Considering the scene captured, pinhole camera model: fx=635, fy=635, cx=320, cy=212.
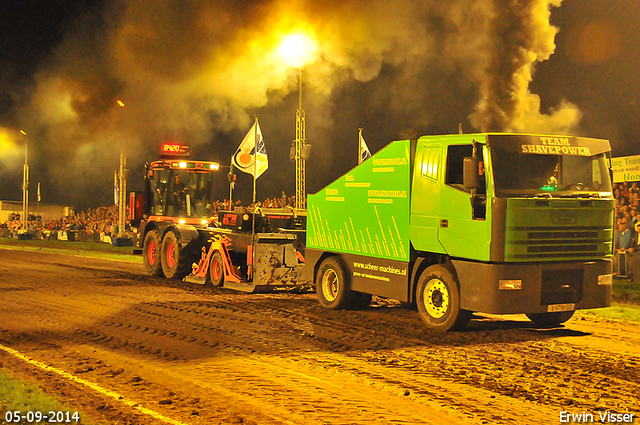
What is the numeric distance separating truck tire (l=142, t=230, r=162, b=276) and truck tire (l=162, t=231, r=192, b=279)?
360 mm

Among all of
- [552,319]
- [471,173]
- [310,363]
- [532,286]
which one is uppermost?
[471,173]

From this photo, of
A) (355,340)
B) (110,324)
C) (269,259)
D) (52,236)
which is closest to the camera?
(355,340)

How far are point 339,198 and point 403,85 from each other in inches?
900

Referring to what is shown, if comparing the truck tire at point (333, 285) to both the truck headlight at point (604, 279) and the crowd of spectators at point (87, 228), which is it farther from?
the crowd of spectators at point (87, 228)

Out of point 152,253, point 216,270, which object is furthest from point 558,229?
point 152,253

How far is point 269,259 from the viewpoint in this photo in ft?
45.4

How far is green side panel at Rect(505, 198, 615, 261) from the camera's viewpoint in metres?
8.54

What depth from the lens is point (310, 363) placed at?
298 inches

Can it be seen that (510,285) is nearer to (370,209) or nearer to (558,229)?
(558,229)

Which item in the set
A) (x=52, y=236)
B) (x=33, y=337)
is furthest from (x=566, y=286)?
(x=52, y=236)

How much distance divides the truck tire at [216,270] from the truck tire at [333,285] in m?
3.74

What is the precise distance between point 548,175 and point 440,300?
93.7 inches

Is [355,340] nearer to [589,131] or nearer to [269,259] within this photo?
[269,259]

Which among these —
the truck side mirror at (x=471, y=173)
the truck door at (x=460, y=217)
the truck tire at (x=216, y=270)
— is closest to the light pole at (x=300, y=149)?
the truck tire at (x=216, y=270)
